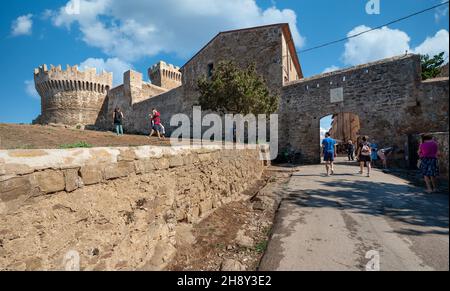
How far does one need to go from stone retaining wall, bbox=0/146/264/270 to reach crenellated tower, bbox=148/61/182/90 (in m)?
31.8

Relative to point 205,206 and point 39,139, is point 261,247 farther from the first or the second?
point 39,139

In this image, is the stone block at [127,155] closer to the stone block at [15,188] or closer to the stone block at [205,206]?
the stone block at [15,188]

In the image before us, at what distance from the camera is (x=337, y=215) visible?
423 cm

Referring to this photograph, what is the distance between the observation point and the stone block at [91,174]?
2666 mm

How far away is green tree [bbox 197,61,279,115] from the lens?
1099 centimetres

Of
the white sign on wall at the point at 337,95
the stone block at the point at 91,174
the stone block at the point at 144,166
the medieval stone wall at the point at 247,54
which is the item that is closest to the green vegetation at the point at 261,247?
the stone block at the point at 144,166

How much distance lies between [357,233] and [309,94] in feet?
42.2

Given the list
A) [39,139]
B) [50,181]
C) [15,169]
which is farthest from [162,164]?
[39,139]

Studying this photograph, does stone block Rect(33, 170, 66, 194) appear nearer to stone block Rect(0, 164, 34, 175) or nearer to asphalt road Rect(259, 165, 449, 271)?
stone block Rect(0, 164, 34, 175)

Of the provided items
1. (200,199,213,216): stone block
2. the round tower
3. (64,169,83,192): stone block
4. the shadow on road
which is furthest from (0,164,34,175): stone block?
the round tower

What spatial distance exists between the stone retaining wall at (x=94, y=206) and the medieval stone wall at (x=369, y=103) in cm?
1080

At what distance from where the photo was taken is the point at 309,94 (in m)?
14.7
